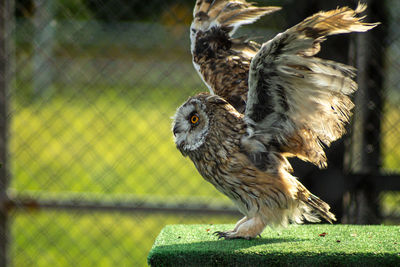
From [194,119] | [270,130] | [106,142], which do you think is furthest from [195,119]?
[106,142]

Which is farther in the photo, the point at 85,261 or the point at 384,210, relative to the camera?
the point at 85,261

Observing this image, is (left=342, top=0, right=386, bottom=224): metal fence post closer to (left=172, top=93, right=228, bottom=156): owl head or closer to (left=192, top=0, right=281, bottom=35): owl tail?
(left=192, top=0, right=281, bottom=35): owl tail

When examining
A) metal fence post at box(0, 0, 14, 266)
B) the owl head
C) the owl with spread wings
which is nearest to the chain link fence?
metal fence post at box(0, 0, 14, 266)

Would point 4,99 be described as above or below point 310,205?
above

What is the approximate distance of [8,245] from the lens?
2527 mm

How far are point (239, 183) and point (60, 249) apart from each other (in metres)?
2.43

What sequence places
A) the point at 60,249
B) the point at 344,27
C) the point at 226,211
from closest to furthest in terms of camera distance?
1. the point at 344,27
2. the point at 226,211
3. the point at 60,249

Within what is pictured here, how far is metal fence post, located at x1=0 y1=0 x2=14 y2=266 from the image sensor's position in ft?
7.84

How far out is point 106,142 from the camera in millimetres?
5988

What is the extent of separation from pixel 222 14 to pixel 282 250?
111 centimetres

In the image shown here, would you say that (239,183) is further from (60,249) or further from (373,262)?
(60,249)

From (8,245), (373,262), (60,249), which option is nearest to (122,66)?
(60,249)

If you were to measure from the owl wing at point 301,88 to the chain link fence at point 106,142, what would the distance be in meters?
0.62

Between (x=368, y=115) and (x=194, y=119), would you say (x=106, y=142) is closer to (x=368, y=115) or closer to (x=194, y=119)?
(x=368, y=115)
